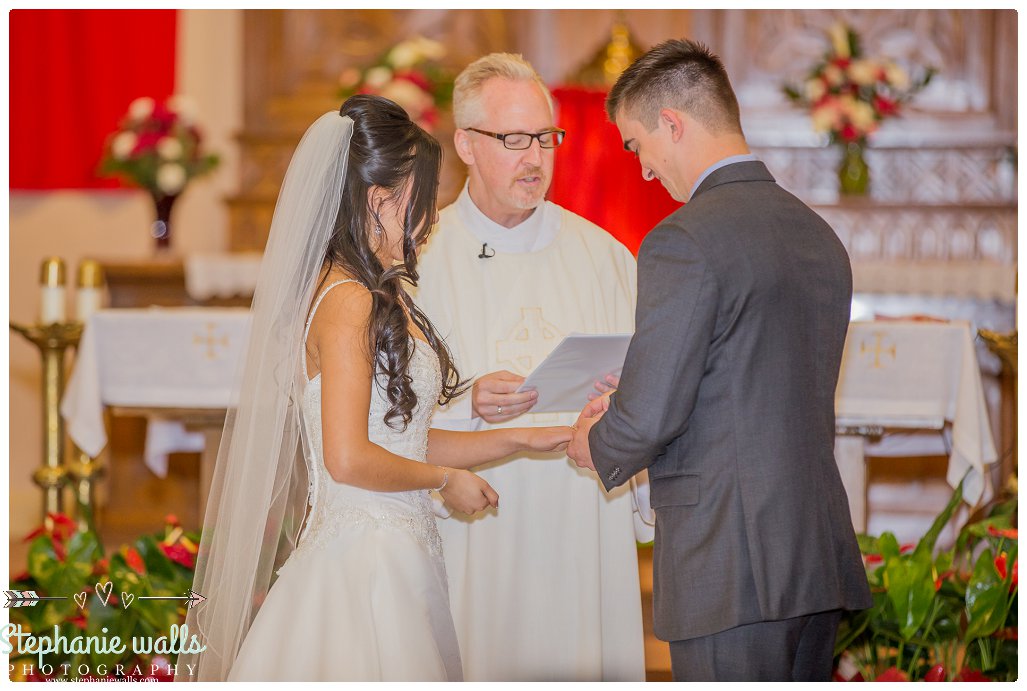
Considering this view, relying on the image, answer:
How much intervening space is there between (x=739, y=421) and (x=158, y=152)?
4486mm

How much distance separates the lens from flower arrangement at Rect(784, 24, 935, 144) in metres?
5.96

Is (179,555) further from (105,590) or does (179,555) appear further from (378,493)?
(378,493)

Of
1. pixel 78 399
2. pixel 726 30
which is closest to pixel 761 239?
pixel 78 399

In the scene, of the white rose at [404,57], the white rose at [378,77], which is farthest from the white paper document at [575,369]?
the white rose at [404,57]

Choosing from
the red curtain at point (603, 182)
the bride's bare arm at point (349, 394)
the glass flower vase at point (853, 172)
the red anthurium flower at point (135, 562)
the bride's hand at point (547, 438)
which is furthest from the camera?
the glass flower vase at point (853, 172)

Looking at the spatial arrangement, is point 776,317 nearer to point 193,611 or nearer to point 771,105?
point 193,611

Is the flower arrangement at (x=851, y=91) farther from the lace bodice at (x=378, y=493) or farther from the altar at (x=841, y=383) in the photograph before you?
the lace bodice at (x=378, y=493)

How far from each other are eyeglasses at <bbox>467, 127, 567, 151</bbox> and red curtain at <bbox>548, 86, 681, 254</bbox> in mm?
32

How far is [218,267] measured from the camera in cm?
539

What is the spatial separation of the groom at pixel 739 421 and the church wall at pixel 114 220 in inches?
204

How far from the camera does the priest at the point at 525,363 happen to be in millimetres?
3174

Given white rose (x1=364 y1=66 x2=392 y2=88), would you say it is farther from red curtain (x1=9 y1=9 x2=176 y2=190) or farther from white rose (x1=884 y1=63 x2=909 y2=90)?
white rose (x1=884 y1=63 x2=909 y2=90)

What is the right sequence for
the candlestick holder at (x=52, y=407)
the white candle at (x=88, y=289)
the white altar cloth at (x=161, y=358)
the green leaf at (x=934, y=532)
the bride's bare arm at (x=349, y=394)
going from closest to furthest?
the bride's bare arm at (x=349, y=394), the green leaf at (x=934, y=532), the white altar cloth at (x=161, y=358), the candlestick holder at (x=52, y=407), the white candle at (x=88, y=289)

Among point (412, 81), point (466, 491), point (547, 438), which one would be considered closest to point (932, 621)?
point (547, 438)
